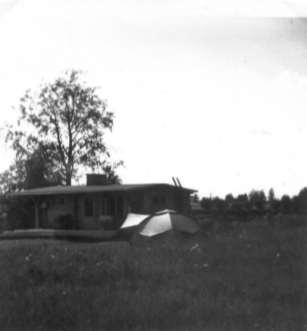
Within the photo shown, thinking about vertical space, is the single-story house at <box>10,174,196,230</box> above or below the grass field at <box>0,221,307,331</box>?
above

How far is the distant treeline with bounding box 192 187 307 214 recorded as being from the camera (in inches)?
323

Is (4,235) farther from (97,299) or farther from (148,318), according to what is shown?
(148,318)

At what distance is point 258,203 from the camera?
332 inches

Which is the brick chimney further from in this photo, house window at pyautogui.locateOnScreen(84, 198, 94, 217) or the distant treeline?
the distant treeline

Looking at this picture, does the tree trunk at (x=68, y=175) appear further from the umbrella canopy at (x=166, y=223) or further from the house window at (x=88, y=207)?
the umbrella canopy at (x=166, y=223)

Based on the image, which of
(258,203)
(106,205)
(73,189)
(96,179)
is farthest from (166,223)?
(73,189)

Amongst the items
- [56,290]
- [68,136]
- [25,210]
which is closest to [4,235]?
[25,210]

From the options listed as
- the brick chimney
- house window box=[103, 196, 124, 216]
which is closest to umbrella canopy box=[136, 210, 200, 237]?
house window box=[103, 196, 124, 216]

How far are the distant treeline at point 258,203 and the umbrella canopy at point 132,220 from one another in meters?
1.08

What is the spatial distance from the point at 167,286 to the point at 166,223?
3.16 m

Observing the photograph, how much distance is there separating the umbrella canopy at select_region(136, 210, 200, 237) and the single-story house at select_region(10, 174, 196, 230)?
0.12 m

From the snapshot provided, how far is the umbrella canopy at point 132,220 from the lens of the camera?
29.8 ft

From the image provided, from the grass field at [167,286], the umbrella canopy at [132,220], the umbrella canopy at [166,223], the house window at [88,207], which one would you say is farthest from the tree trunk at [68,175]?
the grass field at [167,286]

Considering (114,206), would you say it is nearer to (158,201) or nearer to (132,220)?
(132,220)
